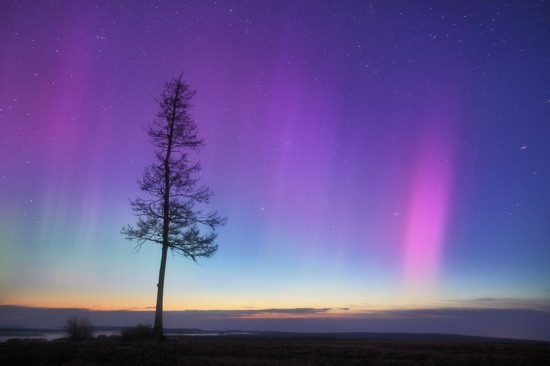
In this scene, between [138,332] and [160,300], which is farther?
[160,300]

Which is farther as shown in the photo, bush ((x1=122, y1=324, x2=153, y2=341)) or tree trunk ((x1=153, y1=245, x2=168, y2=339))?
tree trunk ((x1=153, y1=245, x2=168, y2=339))

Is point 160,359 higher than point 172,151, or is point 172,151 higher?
point 172,151

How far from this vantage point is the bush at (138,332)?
1939 cm

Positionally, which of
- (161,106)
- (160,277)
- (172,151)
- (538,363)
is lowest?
(538,363)

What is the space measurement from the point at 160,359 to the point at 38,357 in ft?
10.5

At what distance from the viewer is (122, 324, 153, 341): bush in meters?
19.4

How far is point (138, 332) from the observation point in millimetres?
19844

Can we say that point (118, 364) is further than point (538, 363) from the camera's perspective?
No

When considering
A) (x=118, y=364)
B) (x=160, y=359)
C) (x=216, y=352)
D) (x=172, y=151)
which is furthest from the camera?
(x=172, y=151)

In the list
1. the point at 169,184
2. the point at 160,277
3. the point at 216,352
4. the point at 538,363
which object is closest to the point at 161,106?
the point at 169,184

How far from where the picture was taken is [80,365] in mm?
9906

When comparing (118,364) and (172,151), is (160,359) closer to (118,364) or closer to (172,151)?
(118,364)

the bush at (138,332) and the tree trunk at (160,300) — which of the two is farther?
the tree trunk at (160,300)

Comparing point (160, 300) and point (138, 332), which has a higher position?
point (160, 300)
